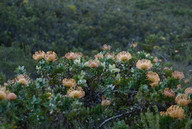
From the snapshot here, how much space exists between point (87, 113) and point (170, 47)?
727 centimetres

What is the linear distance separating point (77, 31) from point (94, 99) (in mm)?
5638

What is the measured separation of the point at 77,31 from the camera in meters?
8.18

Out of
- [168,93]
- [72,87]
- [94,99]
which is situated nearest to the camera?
[168,93]

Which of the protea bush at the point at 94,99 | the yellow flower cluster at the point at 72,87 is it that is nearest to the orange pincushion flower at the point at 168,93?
the protea bush at the point at 94,99

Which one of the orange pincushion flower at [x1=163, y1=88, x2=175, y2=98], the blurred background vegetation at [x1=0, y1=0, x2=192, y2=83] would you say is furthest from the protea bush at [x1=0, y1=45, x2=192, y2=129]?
the blurred background vegetation at [x1=0, y1=0, x2=192, y2=83]

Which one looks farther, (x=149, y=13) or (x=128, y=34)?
(x=149, y=13)

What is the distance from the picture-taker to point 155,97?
2.23m

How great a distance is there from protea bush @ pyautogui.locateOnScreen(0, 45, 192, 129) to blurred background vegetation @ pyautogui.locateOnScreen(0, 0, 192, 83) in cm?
254

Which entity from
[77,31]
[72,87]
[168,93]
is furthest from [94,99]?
[77,31]

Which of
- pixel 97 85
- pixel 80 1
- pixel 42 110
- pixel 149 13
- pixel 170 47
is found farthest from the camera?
pixel 149 13

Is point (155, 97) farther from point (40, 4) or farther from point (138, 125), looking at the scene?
point (40, 4)

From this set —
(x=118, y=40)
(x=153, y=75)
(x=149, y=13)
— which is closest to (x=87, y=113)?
(x=153, y=75)

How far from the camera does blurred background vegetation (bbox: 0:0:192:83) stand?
21.4ft

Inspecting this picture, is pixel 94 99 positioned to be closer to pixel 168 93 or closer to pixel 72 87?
pixel 72 87
